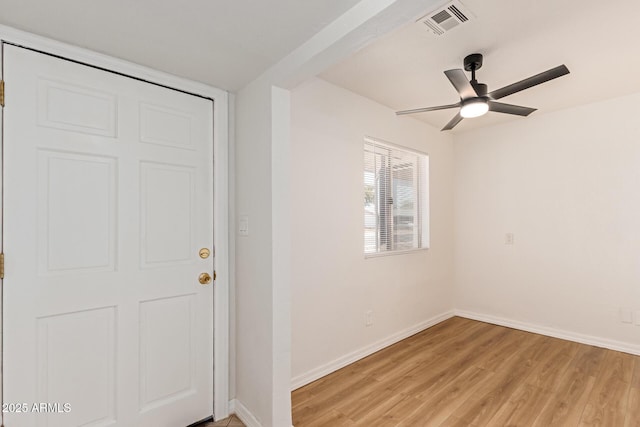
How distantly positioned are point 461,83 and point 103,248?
241 cm

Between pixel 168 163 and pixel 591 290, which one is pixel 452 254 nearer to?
pixel 591 290

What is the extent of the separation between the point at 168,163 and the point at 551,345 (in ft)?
12.7

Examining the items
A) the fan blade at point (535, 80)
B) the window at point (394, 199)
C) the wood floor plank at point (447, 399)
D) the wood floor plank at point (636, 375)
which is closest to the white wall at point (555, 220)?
the wood floor plank at point (636, 375)

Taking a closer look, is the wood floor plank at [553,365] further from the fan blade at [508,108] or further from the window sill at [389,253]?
the fan blade at [508,108]

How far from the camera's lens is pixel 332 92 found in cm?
269

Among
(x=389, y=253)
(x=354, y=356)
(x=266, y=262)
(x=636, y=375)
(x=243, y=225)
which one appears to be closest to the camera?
(x=266, y=262)

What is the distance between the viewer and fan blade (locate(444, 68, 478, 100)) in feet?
6.57

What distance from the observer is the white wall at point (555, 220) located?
122 inches

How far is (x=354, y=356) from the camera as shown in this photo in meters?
2.87

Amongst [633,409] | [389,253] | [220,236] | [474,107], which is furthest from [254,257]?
[633,409]

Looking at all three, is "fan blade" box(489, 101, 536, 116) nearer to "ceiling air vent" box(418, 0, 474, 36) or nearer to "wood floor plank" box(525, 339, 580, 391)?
"ceiling air vent" box(418, 0, 474, 36)

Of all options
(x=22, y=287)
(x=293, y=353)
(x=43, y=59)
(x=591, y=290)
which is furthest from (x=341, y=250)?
(x=591, y=290)

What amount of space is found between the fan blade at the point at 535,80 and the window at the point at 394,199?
1.18m

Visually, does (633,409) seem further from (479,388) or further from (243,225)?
(243,225)
